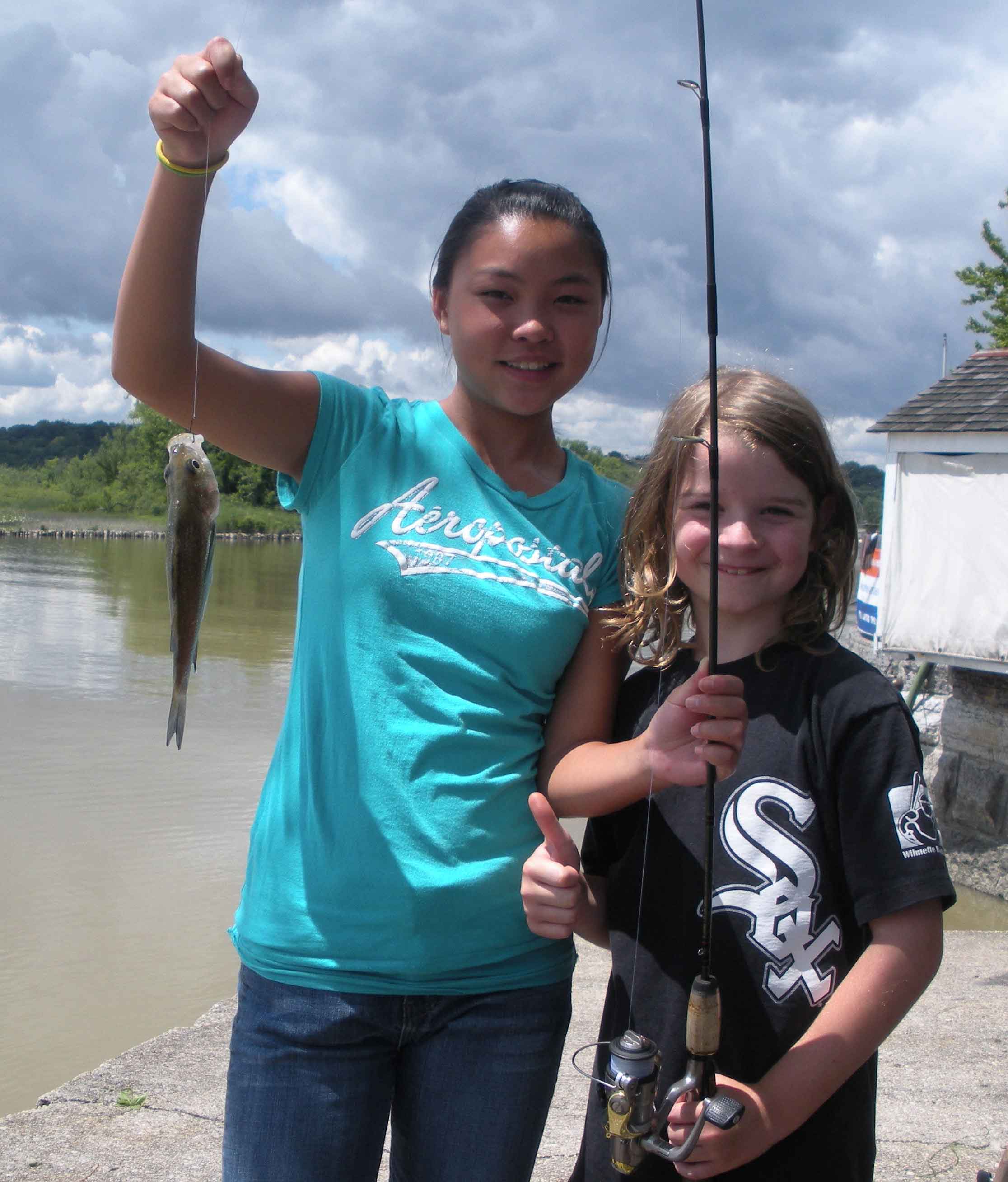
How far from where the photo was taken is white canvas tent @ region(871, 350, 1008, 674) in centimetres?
898

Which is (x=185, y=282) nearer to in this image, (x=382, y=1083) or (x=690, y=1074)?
(x=382, y=1083)

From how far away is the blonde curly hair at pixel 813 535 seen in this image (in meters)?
1.91

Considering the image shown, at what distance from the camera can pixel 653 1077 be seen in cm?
164

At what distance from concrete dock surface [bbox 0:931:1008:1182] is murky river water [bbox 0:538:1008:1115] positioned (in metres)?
1.69

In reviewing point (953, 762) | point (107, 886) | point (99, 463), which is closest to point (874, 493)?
point (953, 762)

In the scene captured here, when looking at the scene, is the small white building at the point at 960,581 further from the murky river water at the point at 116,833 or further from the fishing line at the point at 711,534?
the fishing line at the point at 711,534

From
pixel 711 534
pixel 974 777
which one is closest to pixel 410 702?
pixel 711 534

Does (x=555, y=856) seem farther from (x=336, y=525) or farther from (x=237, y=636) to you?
(x=237, y=636)

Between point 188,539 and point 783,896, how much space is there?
1.09 m

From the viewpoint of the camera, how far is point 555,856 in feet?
5.57

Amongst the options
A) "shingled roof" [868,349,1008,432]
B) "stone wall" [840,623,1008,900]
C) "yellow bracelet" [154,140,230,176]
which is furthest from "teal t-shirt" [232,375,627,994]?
"shingled roof" [868,349,1008,432]

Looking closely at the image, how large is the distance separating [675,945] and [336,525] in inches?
35.5

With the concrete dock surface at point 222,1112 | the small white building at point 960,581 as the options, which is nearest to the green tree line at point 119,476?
the concrete dock surface at point 222,1112

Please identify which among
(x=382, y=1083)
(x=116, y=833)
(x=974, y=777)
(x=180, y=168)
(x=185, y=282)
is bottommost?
(x=116, y=833)
